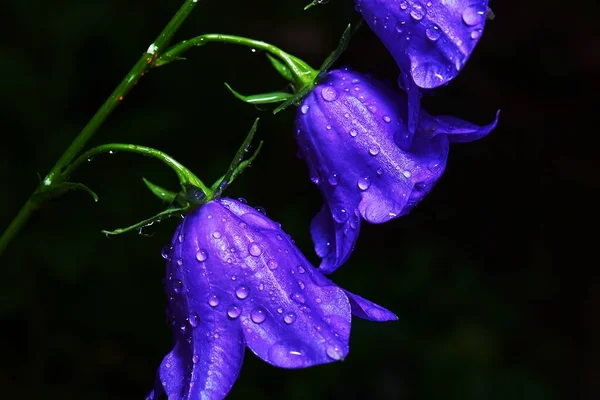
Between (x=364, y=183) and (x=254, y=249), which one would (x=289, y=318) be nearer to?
(x=254, y=249)

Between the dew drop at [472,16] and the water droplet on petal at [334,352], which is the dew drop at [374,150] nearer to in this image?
the dew drop at [472,16]

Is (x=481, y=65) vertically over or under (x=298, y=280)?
under

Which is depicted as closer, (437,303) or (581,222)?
(437,303)

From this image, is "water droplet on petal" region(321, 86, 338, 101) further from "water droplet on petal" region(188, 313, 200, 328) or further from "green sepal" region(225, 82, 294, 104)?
"water droplet on petal" region(188, 313, 200, 328)

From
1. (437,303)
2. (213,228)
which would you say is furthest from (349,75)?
(437,303)

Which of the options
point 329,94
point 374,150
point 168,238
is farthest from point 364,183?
point 168,238

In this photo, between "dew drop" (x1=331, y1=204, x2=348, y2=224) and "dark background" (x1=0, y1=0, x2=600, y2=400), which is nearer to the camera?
"dew drop" (x1=331, y1=204, x2=348, y2=224)

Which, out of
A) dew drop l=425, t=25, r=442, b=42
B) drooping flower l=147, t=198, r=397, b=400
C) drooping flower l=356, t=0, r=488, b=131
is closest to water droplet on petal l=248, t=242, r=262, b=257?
drooping flower l=147, t=198, r=397, b=400

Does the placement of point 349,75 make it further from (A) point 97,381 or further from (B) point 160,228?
(A) point 97,381
